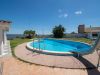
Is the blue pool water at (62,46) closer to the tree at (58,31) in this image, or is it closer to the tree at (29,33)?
the tree at (58,31)

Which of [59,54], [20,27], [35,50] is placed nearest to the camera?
[59,54]

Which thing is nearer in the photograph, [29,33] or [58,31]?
[29,33]

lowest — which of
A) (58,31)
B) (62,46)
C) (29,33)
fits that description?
(62,46)

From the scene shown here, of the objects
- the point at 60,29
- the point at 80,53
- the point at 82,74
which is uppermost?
the point at 60,29

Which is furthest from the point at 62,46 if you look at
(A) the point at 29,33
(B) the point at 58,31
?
(A) the point at 29,33

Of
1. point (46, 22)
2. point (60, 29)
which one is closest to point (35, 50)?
point (60, 29)

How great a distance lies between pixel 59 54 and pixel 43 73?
382 cm

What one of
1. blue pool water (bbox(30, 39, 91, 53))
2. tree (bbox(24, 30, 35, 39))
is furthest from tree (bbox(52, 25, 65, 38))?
blue pool water (bbox(30, 39, 91, 53))

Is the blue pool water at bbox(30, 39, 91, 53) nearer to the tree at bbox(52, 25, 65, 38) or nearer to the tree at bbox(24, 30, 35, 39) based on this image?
the tree at bbox(52, 25, 65, 38)

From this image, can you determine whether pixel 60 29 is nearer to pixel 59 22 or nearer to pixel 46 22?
pixel 59 22

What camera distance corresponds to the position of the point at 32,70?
23.3ft

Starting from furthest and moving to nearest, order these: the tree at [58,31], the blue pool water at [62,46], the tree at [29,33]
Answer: the tree at [58,31] < the tree at [29,33] < the blue pool water at [62,46]

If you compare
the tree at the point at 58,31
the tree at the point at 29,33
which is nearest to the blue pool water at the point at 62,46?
the tree at the point at 58,31

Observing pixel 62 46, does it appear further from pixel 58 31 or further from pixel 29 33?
pixel 29 33
